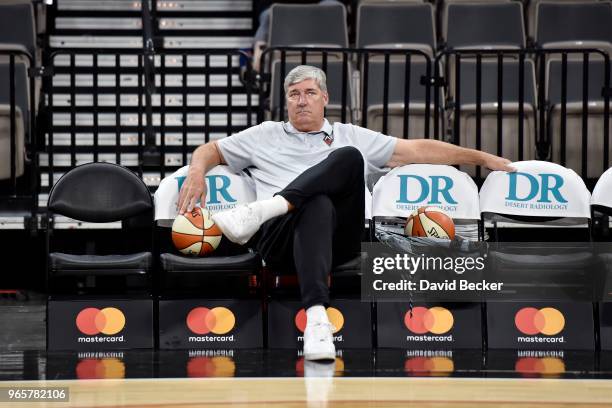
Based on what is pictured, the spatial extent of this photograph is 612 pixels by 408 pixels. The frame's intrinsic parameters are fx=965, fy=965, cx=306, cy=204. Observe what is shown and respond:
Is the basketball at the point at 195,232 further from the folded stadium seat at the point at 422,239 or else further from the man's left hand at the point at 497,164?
the man's left hand at the point at 497,164

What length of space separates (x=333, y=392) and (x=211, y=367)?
71cm

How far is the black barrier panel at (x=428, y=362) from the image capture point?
12.3 feet

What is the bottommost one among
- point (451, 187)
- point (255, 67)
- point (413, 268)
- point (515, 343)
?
point (515, 343)

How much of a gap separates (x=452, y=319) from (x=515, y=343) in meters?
0.30

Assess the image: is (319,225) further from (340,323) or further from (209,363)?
(209,363)

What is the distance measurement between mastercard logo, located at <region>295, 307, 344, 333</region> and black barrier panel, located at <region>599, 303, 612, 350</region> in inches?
46.1

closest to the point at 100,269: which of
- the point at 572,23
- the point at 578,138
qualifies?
the point at 578,138

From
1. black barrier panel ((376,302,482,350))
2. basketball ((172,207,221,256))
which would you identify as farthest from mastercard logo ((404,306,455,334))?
basketball ((172,207,221,256))

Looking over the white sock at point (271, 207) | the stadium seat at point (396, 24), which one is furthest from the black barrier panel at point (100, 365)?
the stadium seat at point (396, 24)

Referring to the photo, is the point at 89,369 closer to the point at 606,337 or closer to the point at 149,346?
the point at 149,346

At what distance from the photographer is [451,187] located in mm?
4527

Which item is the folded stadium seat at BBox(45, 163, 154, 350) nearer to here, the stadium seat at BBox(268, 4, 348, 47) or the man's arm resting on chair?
the man's arm resting on chair

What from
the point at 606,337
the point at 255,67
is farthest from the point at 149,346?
the point at 255,67

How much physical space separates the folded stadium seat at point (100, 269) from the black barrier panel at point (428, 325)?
106cm
